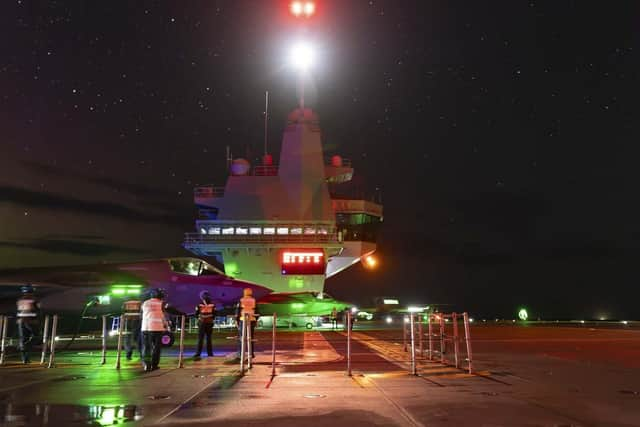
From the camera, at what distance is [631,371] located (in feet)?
41.5

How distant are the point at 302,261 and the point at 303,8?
27.0m

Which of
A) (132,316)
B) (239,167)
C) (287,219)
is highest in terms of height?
(239,167)

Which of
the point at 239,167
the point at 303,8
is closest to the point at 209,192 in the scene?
the point at 239,167

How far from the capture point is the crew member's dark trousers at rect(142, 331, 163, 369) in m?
13.0

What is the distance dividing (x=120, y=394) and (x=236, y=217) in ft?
140

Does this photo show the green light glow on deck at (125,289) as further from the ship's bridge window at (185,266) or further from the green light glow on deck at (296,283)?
the green light glow on deck at (296,283)

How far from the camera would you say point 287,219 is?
51.3 m

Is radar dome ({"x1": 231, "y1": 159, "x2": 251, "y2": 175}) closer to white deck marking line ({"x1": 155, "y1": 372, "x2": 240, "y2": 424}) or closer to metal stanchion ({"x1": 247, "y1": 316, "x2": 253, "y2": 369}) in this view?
metal stanchion ({"x1": 247, "y1": 316, "x2": 253, "y2": 369})

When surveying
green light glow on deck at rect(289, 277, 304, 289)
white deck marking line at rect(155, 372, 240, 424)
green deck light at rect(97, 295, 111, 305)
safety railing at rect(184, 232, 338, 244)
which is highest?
safety railing at rect(184, 232, 338, 244)

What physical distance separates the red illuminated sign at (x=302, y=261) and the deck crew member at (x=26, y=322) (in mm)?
34021

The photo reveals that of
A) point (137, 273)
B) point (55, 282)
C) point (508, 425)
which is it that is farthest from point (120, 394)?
point (55, 282)

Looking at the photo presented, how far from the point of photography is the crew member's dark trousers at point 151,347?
13.0 metres

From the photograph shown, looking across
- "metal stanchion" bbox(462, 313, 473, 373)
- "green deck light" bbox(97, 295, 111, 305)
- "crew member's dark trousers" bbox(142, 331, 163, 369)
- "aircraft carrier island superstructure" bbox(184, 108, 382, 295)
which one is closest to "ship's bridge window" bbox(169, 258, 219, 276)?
"green deck light" bbox(97, 295, 111, 305)

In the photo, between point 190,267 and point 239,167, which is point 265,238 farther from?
point 190,267
